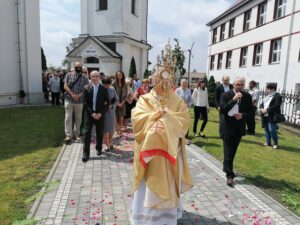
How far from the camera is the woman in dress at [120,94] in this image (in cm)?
931

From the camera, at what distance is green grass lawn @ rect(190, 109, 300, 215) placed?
573cm

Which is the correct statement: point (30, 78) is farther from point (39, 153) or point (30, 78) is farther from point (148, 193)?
point (148, 193)

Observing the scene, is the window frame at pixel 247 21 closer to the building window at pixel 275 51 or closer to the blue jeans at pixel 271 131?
the building window at pixel 275 51

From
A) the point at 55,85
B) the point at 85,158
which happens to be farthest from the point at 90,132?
the point at 55,85

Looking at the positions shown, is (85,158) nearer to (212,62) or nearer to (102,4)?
(102,4)

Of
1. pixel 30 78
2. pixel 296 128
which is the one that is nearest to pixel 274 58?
pixel 296 128

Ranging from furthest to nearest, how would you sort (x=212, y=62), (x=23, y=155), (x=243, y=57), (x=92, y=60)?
(x=212, y=62) < (x=92, y=60) < (x=243, y=57) < (x=23, y=155)

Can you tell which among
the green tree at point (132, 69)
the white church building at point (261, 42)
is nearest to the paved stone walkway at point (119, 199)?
the white church building at point (261, 42)

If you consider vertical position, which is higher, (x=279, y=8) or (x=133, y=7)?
(x=133, y=7)

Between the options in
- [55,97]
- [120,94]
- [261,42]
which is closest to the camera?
[120,94]

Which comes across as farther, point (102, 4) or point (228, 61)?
point (228, 61)

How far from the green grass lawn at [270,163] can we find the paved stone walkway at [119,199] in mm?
395

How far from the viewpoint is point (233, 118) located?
5734 millimetres

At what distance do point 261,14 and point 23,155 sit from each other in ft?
71.2
